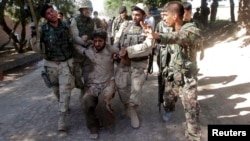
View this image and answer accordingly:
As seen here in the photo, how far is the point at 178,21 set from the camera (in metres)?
4.76

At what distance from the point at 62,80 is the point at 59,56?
37cm

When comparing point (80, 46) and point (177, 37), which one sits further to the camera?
point (80, 46)

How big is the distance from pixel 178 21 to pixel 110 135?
196cm

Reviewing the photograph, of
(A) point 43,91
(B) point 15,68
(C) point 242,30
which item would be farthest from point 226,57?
(B) point 15,68

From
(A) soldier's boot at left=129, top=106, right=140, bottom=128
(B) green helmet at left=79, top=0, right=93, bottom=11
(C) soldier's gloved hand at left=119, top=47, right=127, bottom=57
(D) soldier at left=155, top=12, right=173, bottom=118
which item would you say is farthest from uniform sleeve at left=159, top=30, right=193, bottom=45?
(B) green helmet at left=79, top=0, right=93, bottom=11

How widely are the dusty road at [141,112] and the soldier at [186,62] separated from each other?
2.15 ft

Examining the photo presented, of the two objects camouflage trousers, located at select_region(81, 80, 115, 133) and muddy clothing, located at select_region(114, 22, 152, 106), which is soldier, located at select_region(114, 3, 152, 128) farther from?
camouflage trousers, located at select_region(81, 80, 115, 133)

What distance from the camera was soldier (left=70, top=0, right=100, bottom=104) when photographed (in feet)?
19.1

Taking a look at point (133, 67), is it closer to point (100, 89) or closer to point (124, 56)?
Result: point (124, 56)

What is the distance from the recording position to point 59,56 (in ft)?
18.5

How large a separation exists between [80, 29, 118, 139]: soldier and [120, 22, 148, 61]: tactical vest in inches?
8.0

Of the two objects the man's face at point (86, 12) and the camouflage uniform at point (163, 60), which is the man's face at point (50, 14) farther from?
the camouflage uniform at point (163, 60)

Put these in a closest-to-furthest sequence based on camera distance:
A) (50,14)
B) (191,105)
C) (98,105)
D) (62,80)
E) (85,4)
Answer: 1. (191,105)
2. (50,14)
3. (98,105)
4. (62,80)
5. (85,4)

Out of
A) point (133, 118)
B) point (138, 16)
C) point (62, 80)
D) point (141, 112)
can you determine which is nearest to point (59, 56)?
point (62, 80)
